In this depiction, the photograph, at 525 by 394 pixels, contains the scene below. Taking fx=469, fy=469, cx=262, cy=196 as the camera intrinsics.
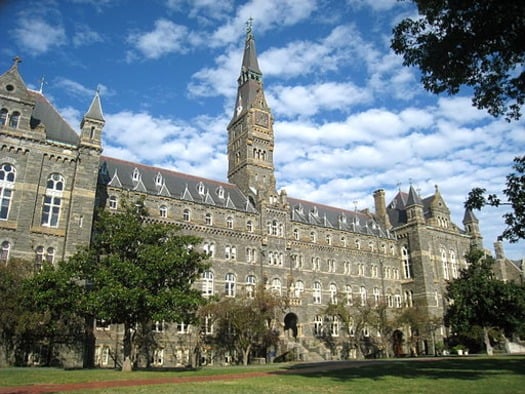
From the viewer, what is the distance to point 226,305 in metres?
42.1

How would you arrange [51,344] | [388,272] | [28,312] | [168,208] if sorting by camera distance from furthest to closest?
[388,272], [168,208], [51,344], [28,312]

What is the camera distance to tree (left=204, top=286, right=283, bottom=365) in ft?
138

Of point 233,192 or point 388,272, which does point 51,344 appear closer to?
point 233,192

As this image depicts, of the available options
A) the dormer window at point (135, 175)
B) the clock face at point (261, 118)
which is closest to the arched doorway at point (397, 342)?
the clock face at point (261, 118)

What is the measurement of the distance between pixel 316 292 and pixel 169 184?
2154cm

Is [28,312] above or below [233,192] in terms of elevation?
below

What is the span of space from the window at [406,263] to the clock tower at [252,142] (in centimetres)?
2292

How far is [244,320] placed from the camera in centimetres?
4194

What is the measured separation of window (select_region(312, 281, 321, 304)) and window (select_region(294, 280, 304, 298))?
6.15 ft

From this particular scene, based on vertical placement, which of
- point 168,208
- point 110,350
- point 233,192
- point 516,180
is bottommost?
point 110,350

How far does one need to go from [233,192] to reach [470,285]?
2857 centimetres

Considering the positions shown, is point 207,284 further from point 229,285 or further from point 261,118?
point 261,118

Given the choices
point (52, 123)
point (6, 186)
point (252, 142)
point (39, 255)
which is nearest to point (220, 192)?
point (252, 142)

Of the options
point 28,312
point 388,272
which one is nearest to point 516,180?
point 28,312
